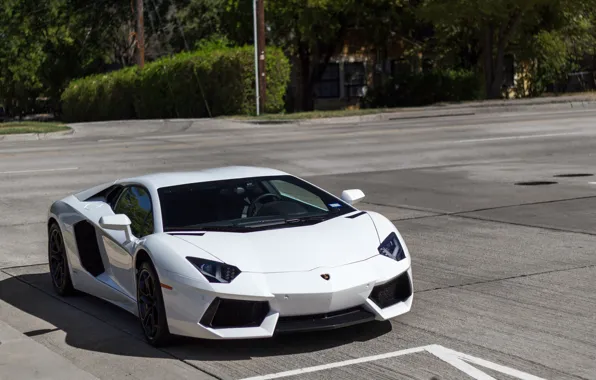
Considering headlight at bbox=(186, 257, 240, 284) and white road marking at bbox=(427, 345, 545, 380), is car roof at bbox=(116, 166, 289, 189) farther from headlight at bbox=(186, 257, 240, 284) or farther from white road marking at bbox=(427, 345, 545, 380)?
white road marking at bbox=(427, 345, 545, 380)

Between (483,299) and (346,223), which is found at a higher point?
(346,223)

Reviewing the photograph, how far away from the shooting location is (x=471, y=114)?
3766cm

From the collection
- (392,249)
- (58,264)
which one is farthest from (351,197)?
(58,264)

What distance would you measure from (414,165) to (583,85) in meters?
36.5

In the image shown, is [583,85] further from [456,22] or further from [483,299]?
[483,299]

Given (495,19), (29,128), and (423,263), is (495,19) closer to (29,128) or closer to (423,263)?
(29,128)

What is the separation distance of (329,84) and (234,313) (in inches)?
1882

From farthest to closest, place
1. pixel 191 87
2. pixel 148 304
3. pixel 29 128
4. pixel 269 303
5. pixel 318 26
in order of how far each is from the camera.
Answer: pixel 318 26, pixel 191 87, pixel 29 128, pixel 148 304, pixel 269 303

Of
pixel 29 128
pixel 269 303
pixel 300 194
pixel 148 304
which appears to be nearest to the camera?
pixel 269 303

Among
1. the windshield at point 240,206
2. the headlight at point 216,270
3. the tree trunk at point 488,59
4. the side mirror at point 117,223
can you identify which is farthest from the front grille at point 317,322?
the tree trunk at point 488,59

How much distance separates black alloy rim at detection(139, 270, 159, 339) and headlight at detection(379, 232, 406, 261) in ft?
5.28

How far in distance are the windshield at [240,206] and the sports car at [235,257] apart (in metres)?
0.01

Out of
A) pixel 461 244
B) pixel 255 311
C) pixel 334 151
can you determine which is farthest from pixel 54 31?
pixel 255 311

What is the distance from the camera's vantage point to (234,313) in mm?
7191
